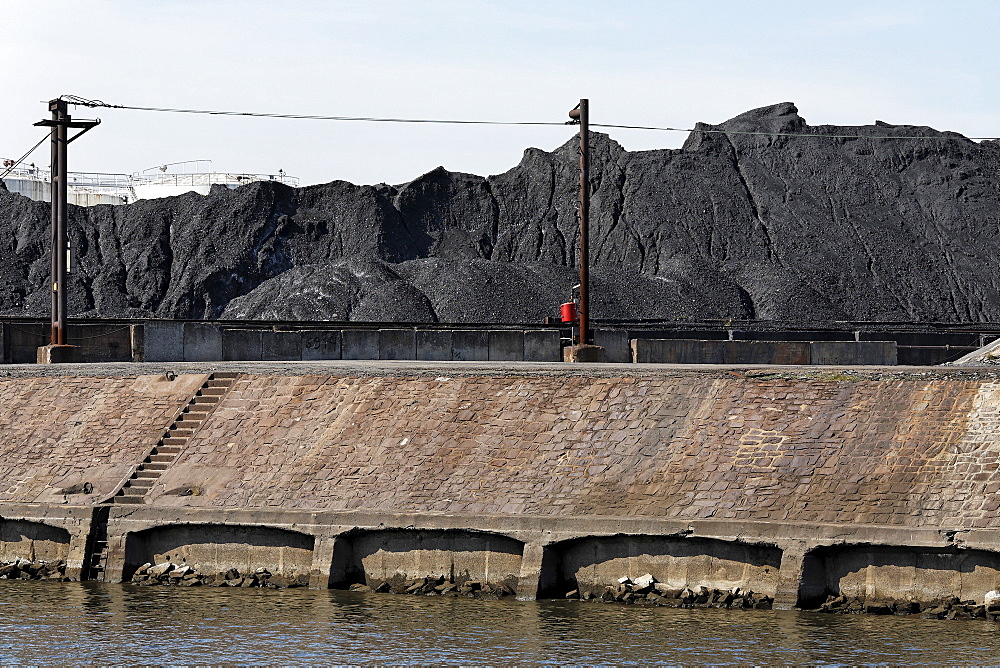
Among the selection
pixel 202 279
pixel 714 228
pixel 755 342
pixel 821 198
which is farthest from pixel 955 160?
pixel 755 342

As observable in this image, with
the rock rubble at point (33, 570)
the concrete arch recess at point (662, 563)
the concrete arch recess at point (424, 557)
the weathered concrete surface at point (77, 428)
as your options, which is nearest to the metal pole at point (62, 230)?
the weathered concrete surface at point (77, 428)

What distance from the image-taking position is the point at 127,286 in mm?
69188

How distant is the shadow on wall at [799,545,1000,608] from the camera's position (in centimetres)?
1956

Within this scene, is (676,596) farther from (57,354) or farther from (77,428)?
(57,354)

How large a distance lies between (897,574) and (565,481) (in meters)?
5.49

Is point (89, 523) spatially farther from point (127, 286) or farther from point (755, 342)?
point (127, 286)

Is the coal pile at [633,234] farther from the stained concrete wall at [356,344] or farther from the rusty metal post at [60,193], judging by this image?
the rusty metal post at [60,193]

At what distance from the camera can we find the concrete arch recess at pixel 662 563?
2064 cm

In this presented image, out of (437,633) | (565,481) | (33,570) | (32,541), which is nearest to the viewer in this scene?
(437,633)

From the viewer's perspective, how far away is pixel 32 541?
960 inches

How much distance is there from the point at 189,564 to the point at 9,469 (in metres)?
5.05

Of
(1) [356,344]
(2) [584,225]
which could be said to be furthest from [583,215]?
(1) [356,344]

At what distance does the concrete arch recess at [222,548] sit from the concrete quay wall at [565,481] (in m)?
0.04

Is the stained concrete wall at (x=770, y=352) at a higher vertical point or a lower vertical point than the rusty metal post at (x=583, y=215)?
lower
